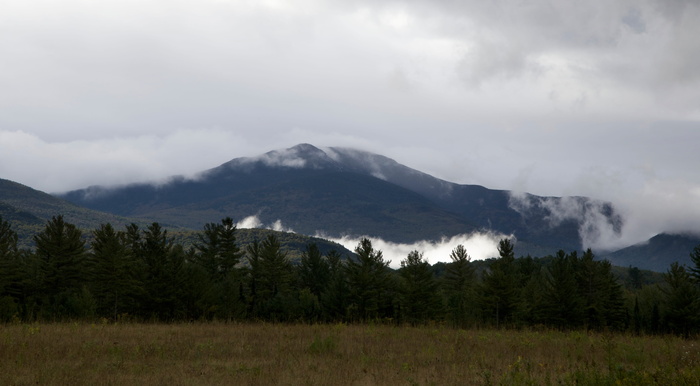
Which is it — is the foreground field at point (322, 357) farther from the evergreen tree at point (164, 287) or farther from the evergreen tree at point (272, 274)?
the evergreen tree at point (272, 274)

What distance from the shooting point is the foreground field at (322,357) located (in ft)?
36.4

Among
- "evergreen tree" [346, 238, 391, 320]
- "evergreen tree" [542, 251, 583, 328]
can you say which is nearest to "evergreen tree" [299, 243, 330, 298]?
"evergreen tree" [346, 238, 391, 320]

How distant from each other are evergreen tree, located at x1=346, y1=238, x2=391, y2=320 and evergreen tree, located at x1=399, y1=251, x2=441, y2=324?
10.0ft

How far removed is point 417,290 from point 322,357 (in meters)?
60.4

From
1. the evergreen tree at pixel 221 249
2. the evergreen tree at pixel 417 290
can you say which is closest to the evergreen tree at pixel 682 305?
the evergreen tree at pixel 417 290

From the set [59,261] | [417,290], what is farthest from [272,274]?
[59,261]

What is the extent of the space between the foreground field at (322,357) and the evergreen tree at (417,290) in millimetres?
52448

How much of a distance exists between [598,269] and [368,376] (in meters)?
87.8

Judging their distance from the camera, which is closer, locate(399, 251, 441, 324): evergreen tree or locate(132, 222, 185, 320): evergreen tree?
locate(132, 222, 185, 320): evergreen tree

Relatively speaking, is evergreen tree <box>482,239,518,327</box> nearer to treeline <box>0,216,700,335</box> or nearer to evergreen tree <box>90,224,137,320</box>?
treeline <box>0,216,700,335</box>

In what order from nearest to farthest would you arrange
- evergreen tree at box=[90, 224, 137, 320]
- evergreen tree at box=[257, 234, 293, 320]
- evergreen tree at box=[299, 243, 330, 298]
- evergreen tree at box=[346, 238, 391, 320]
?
evergreen tree at box=[90, 224, 137, 320], evergreen tree at box=[346, 238, 391, 320], evergreen tree at box=[257, 234, 293, 320], evergreen tree at box=[299, 243, 330, 298]

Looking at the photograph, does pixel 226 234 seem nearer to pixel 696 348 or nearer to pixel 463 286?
pixel 463 286

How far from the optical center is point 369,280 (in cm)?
6731

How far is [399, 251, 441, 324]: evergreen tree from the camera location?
234ft
